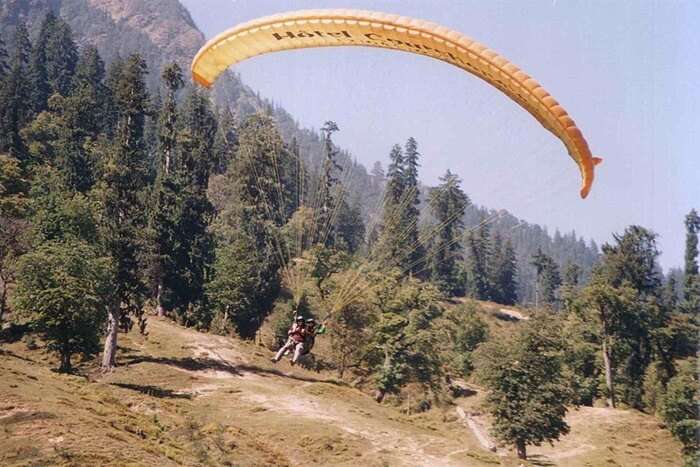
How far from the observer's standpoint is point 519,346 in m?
33.5

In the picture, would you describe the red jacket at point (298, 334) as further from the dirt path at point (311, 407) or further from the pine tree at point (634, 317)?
the pine tree at point (634, 317)

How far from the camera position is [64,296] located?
2830 cm

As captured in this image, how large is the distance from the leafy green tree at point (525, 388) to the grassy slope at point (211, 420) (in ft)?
5.90

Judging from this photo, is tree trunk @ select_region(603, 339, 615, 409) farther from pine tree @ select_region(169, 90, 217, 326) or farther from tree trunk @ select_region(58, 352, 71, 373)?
tree trunk @ select_region(58, 352, 71, 373)

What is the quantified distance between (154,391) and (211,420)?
15.0 ft

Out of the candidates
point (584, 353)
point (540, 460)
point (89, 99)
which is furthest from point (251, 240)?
point (540, 460)

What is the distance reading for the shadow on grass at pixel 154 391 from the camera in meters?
28.9

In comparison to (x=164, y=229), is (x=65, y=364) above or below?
below

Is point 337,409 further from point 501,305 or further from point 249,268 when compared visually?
point 501,305

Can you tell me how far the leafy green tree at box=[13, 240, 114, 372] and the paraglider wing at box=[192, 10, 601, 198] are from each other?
16.8 meters

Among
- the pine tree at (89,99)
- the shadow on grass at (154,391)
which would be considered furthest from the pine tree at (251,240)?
the shadow on grass at (154,391)

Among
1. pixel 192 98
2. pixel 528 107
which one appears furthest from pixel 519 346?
pixel 192 98

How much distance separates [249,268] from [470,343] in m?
28.3

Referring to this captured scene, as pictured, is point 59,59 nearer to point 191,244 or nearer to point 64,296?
point 191,244
